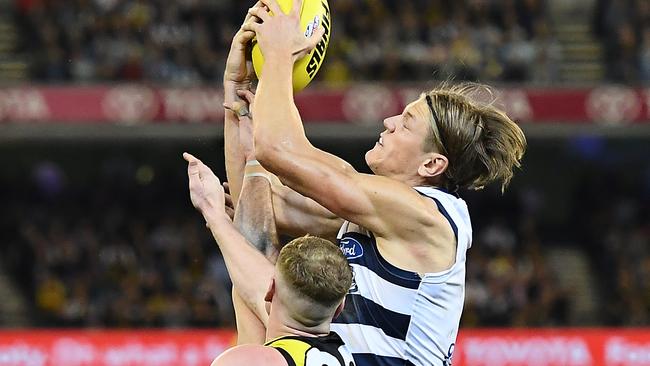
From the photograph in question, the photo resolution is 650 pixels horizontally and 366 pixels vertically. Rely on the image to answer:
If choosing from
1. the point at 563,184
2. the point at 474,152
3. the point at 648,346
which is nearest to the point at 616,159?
the point at 563,184

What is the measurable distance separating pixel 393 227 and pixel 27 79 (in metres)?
13.2

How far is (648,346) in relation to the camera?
13.5m

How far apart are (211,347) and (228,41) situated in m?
5.13

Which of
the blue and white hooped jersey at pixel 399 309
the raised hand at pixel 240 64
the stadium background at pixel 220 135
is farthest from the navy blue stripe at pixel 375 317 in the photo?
the stadium background at pixel 220 135

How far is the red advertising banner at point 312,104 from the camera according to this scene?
15.6 meters

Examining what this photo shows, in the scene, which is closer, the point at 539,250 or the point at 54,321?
the point at 54,321

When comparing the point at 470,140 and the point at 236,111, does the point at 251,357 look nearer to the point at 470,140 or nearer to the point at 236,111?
the point at 470,140

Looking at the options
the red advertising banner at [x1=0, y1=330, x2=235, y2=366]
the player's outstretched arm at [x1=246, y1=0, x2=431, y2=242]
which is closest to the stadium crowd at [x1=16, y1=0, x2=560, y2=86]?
the red advertising banner at [x1=0, y1=330, x2=235, y2=366]

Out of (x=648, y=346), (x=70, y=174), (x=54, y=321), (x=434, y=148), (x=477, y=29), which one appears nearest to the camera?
(x=434, y=148)

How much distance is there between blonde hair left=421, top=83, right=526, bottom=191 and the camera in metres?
4.21

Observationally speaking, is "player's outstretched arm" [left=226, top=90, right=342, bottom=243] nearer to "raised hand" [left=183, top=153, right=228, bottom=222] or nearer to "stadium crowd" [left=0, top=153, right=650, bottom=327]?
"raised hand" [left=183, top=153, right=228, bottom=222]

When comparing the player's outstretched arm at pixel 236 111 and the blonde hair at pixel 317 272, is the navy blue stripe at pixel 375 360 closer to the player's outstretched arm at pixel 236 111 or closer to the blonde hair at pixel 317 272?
the blonde hair at pixel 317 272

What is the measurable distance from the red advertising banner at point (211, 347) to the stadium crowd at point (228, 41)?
3.79 meters

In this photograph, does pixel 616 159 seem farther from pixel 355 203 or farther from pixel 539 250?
pixel 355 203
